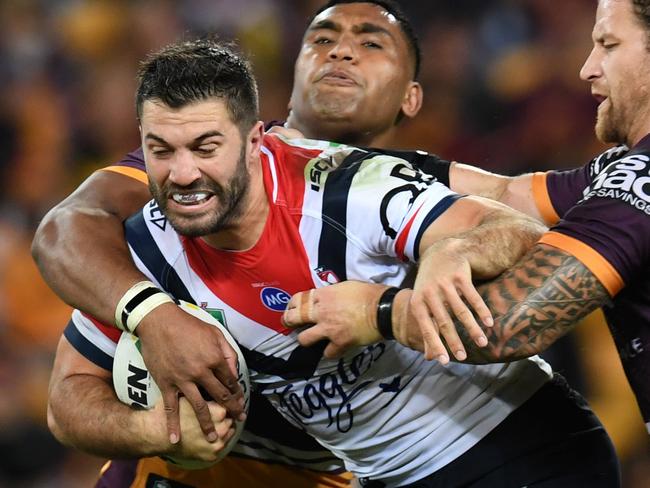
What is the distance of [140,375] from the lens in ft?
9.68

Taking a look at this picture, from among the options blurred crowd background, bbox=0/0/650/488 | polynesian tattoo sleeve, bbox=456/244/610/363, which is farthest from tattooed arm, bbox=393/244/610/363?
blurred crowd background, bbox=0/0/650/488

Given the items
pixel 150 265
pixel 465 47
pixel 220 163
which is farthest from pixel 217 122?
pixel 465 47

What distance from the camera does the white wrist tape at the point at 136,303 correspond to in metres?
2.90

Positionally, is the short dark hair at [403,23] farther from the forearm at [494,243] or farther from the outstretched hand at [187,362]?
the outstretched hand at [187,362]

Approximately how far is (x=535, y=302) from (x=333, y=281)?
59 cm

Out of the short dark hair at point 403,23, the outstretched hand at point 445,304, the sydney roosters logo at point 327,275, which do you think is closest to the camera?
the outstretched hand at point 445,304

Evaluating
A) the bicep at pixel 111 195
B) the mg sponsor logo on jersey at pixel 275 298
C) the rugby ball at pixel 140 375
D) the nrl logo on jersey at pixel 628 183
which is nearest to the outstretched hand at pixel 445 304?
the nrl logo on jersey at pixel 628 183

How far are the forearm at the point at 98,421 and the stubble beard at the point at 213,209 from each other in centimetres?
51

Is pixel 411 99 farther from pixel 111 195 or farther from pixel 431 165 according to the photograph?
pixel 111 195

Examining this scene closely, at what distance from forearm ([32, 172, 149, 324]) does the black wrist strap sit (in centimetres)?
71

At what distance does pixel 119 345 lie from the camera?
3037mm

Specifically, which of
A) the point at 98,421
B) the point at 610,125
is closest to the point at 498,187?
the point at 610,125

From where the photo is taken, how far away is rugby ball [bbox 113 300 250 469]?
294 centimetres

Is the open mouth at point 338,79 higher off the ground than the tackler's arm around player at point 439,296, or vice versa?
the open mouth at point 338,79
